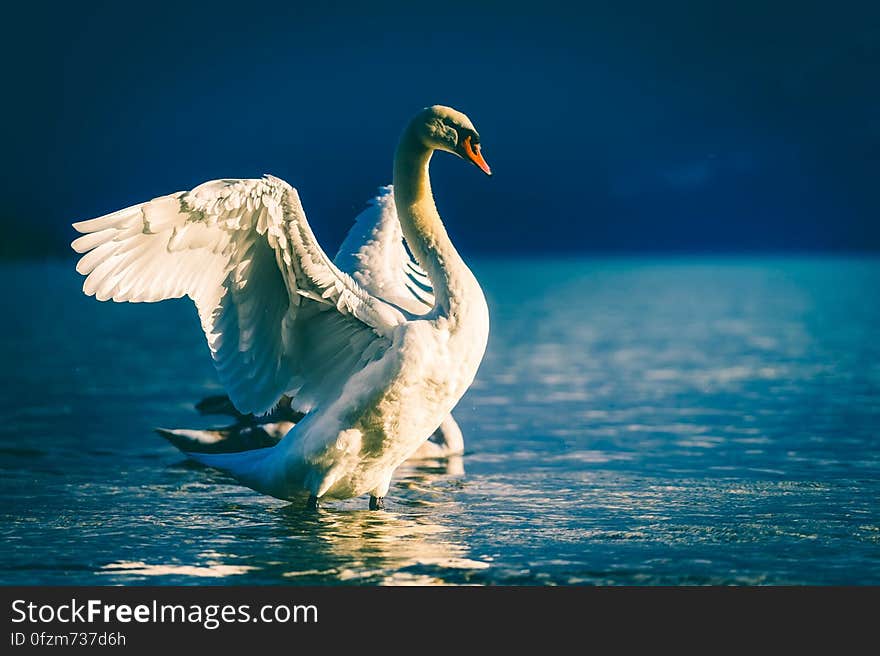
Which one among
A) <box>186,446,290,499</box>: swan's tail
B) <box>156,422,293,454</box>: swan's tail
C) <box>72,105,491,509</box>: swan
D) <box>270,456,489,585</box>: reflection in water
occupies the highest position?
<box>72,105,491,509</box>: swan

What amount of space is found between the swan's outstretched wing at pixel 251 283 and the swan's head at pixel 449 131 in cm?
109

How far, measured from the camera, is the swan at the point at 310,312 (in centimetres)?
779

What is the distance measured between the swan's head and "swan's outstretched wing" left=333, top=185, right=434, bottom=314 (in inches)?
44.9

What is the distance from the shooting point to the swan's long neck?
8320 mm

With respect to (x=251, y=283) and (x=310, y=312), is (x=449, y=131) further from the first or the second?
(x=251, y=283)

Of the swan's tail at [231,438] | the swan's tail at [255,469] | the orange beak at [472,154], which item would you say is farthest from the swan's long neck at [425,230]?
the swan's tail at [231,438]

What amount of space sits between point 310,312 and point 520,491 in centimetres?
240

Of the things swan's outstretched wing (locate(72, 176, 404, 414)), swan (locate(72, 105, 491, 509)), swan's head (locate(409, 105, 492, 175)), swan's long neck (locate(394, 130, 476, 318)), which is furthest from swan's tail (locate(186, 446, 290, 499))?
swan's head (locate(409, 105, 492, 175))

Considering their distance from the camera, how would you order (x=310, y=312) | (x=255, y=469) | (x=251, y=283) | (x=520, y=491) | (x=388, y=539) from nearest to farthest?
(x=388, y=539) → (x=251, y=283) → (x=310, y=312) → (x=255, y=469) → (x=520, y=491)

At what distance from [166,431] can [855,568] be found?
5592 mm

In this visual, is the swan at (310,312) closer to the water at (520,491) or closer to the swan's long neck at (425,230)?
the swan's long neck at (425,230)

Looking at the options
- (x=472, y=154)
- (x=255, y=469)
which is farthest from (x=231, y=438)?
(x=472, y=154)

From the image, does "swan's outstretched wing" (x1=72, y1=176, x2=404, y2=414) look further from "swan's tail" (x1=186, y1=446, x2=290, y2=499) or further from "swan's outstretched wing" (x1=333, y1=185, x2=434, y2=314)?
"swan's outstretched wing" (x1=333, y1=185, x2=434, y2=314)

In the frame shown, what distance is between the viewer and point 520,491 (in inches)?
392
